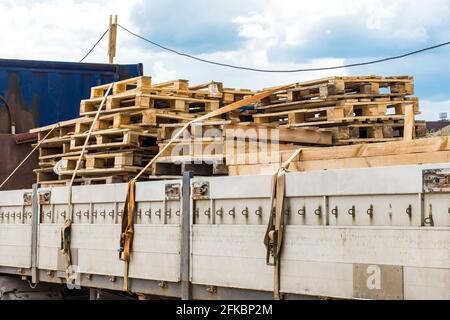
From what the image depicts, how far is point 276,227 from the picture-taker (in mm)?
5406

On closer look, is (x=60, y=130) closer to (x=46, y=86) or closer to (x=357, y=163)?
(x=46, y=86)

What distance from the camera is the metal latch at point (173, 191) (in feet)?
21.1

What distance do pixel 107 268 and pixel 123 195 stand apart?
71cm

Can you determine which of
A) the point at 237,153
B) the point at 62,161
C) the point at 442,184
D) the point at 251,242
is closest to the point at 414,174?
the point at 442,184

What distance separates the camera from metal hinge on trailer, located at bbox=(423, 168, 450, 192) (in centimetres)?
457


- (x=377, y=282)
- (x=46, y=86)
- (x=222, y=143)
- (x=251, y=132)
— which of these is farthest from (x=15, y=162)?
(x=377, y=282)

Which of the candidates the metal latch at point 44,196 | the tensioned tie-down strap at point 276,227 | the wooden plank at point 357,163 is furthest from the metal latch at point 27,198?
the tensioned tie-down strap at point 276,227

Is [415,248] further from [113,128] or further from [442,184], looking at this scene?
[113,128]

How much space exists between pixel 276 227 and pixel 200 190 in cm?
100

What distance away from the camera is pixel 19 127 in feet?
38.2

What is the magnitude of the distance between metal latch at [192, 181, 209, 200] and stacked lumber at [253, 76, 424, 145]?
220 cm

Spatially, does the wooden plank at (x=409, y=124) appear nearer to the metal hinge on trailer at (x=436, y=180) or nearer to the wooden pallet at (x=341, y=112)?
the wooden pallet at (x=341, y=112)

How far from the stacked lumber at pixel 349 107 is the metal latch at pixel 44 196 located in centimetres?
254

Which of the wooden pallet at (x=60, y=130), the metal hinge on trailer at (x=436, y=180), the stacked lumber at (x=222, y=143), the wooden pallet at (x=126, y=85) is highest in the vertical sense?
the wooden pallet at (x=126, y=85)
